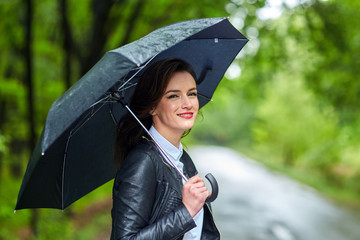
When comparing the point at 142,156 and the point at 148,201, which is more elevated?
the point at 142,156

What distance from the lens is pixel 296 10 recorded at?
8.14 metres

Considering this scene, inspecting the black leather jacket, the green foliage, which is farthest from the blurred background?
the green foliage

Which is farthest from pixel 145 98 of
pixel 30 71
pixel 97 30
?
pixel 30 71

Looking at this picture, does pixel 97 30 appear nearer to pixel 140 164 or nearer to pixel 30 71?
pixel 30 71

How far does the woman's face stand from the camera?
1.99 metres

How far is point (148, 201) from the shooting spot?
1.76 m

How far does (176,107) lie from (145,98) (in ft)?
0.58

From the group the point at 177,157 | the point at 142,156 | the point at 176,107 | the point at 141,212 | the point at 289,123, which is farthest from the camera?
the point at 289,123

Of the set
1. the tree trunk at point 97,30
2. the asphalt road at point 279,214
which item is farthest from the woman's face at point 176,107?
the asphalt road at point 279,214

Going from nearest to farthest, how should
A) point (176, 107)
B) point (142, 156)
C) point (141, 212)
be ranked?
point (141, 212), point (142, 156), point (176, 107)

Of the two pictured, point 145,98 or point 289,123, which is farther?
point 289,123

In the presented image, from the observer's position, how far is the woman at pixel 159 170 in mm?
1732

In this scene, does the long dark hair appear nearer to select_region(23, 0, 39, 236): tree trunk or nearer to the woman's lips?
the woman's lips

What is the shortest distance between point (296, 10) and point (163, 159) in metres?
7.21
